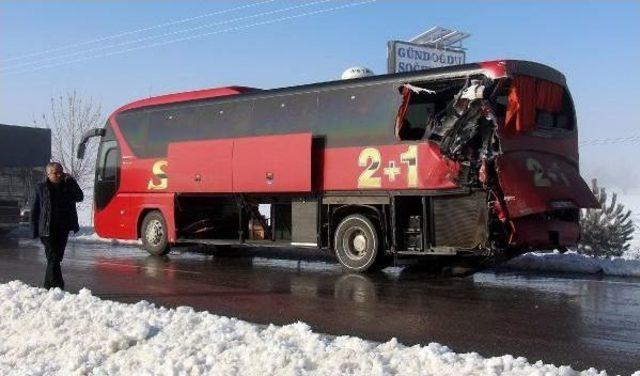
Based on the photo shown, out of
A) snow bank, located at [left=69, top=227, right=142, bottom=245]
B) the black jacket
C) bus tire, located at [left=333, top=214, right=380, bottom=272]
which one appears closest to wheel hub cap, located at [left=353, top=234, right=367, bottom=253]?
bus tire, located at [left=333, top=214, right=380, bottom=272]

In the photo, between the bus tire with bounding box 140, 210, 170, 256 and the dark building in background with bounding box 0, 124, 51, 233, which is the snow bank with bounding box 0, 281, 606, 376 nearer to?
the bus tire with bounding box 140, 210, 170, 256

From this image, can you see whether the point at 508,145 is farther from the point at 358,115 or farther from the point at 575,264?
the point at 575,264

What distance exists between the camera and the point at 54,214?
382 inches

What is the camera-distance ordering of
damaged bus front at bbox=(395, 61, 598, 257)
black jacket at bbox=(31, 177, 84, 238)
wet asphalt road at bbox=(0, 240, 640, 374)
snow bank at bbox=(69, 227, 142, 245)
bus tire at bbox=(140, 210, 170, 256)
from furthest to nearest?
snow bank at bbox=(69, 227, 142, 245), bus tire at bbox=(140, 210, 170, 256), damaged bus front at bbox=(395, 61, 598, 257), black jacket at bbox=(31, 177, 84, 238), wet asphalt road at bbox=(0, 240, 640, 374)

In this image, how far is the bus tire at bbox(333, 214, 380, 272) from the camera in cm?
1244

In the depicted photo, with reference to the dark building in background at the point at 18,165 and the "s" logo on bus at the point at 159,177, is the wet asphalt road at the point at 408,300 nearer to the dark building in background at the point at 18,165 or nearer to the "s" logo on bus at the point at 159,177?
the "s" logo on bus at the point at 159,177

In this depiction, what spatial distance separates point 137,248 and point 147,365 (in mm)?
14253

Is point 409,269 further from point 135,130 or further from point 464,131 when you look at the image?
point 135,130

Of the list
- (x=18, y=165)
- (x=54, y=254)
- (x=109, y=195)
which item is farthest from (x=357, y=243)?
(x=18, y=165)

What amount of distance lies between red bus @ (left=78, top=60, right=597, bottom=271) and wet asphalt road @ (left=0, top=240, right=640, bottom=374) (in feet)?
2.39

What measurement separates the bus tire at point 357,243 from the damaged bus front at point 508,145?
5.66 feet

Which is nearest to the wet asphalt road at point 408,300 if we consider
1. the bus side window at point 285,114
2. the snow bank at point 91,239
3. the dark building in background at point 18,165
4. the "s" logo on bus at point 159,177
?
the "s" logo on bus at point 159,177

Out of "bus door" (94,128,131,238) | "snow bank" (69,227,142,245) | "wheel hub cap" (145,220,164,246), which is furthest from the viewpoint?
"snow bank" (69,227,142,245)

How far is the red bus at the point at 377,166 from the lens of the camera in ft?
35.9
